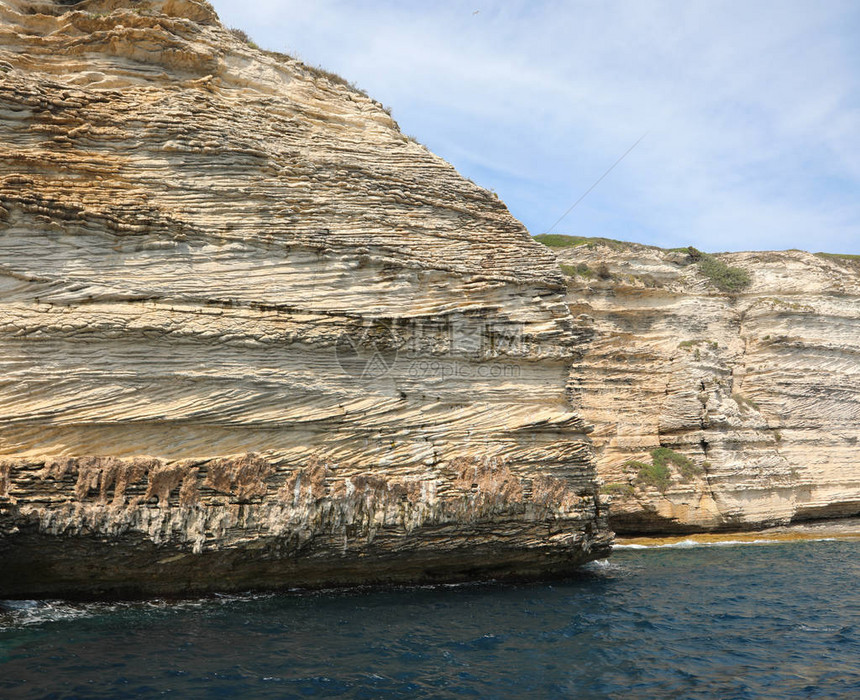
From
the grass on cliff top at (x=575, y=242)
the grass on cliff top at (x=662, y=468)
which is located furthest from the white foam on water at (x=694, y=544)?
the grass on cliff top at (x=575, y=242)

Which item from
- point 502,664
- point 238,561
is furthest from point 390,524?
point 502,664

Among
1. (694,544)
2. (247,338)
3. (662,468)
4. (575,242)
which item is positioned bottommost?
(694,544)

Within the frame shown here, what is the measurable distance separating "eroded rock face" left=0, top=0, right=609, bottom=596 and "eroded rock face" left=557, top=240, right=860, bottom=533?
11526 mm

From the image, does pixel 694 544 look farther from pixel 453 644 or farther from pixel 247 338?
pixel 247 338

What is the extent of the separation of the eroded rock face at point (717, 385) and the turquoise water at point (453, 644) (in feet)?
35.5

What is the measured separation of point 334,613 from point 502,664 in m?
4.10

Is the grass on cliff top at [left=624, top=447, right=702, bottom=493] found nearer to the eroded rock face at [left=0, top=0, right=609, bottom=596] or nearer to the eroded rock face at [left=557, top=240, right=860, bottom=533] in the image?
the eroded rock face at [left=557, top=240, right=860, bottom=533]

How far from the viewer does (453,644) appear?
37.5 ft

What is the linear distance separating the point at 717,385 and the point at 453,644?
869 inches

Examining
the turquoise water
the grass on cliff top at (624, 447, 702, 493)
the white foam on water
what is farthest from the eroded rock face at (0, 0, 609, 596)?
the grass on cliff top at (624, 447, 702, 493)

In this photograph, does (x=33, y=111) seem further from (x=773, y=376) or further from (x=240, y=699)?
(x=773, y=376)

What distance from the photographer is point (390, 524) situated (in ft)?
48.6

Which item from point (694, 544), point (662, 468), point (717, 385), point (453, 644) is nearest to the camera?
point (453, 644)

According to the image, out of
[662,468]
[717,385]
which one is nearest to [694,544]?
[662,468]
